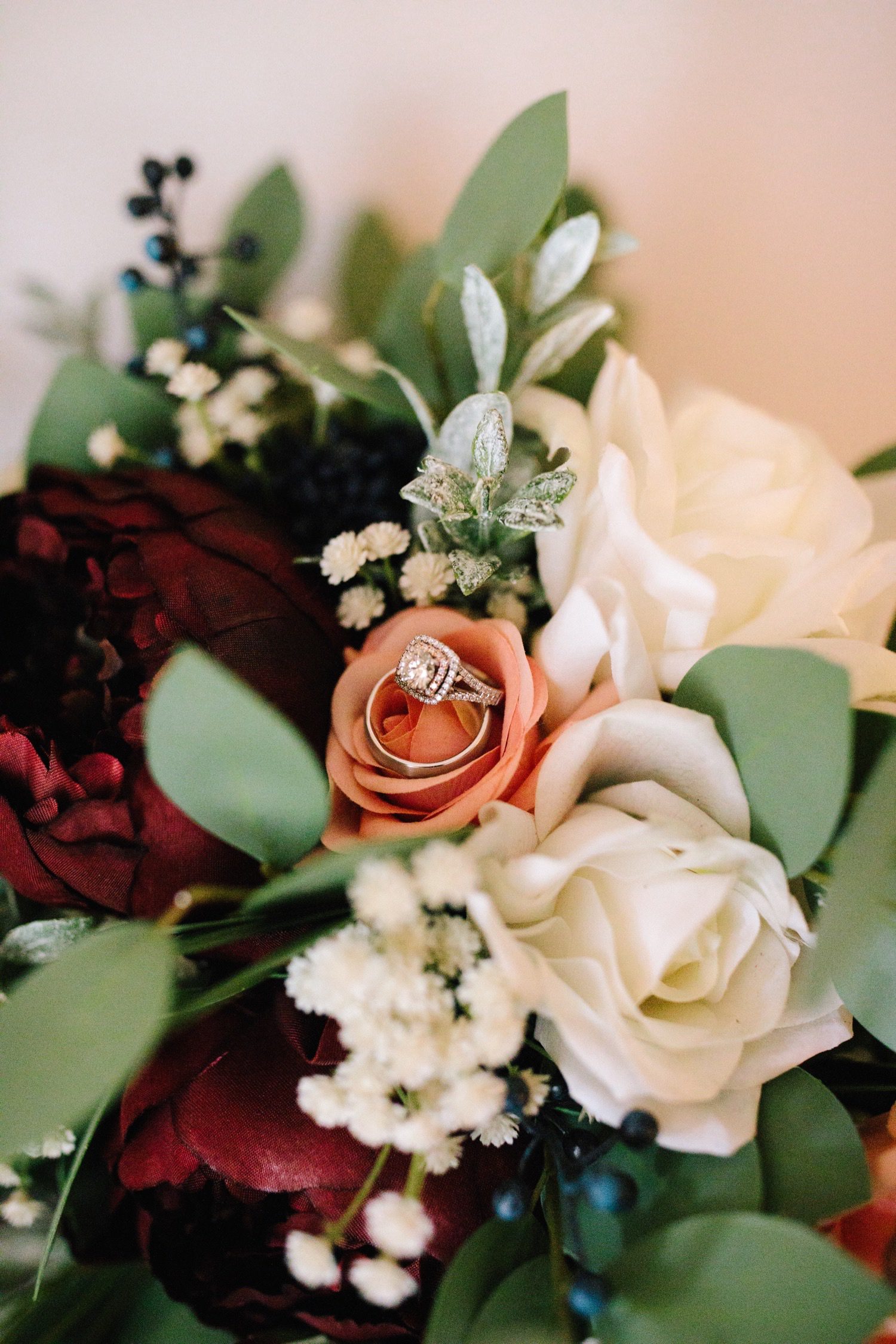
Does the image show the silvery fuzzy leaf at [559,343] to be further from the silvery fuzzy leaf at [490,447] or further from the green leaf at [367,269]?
the green leaf at [367,269]

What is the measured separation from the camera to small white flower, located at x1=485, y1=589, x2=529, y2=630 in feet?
1.61

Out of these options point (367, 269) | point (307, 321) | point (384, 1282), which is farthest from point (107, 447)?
point (384, 1282)

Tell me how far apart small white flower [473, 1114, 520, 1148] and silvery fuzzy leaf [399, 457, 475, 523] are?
290mm

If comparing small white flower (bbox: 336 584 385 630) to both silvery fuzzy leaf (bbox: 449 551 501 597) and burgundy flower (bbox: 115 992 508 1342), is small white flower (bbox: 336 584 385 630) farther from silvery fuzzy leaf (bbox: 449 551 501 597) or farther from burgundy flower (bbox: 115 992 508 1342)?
burgundy flower (bbox: 115 992 508 1342)

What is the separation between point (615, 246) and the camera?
53 centimetres

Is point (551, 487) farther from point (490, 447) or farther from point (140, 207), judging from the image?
point (140, 207)

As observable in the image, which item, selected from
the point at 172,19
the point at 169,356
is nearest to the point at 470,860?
the point at 169,356

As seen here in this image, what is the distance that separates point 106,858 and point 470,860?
174 mm

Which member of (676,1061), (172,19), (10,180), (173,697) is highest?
(172,19)

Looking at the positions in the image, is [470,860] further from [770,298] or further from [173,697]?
[770,298]

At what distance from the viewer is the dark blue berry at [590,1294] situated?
0.33 m

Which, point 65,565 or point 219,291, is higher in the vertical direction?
point 219,291

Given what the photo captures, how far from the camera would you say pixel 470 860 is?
336mm

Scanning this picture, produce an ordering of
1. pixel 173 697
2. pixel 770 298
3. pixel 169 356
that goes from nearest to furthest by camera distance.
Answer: pixel 173 697, pixel 169 356, pixel 770 298
